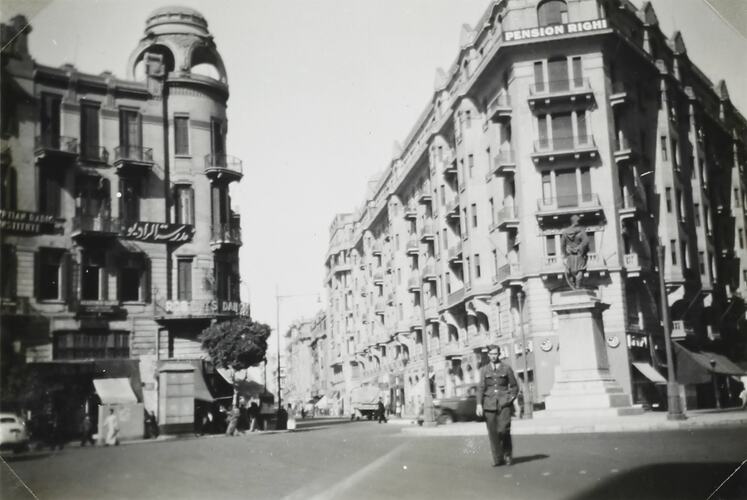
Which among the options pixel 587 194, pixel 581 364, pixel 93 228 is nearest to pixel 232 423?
pixel 93 228

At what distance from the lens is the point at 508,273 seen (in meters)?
38.8

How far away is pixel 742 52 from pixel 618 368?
23.1 m

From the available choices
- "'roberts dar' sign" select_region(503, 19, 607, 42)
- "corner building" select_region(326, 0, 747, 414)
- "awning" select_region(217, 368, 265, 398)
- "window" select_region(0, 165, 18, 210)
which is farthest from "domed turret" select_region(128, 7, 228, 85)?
"'roberts dar' sign" select_region(503, 19, 607, 42)

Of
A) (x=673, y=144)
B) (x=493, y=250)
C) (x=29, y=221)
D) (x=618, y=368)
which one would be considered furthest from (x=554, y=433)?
(x=673, y=144)

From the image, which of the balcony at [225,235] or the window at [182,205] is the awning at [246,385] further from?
the window at [182,205]

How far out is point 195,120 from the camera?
11234mm

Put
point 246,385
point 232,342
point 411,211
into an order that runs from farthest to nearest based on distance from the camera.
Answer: point 411,211 < point 246,385 < point 232,342

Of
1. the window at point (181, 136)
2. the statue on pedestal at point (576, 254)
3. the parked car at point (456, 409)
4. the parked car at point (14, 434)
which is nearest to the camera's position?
the parked car at point (14, 434)

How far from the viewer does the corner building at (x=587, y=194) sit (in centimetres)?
3694

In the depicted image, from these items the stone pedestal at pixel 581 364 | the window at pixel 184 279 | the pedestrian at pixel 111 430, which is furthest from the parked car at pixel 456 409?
the pedestrian at pixel 111 430

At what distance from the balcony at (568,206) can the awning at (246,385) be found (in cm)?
2694

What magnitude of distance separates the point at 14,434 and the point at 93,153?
152 inches

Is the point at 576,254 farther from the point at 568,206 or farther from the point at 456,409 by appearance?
the point at 568,206

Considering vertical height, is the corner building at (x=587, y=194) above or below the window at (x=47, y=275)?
above
